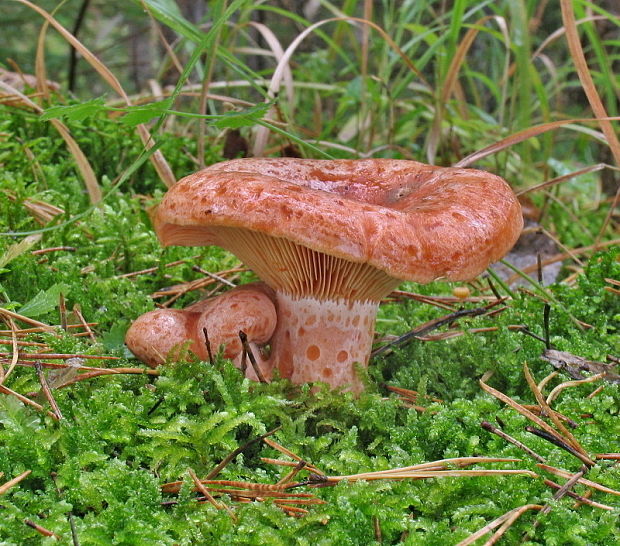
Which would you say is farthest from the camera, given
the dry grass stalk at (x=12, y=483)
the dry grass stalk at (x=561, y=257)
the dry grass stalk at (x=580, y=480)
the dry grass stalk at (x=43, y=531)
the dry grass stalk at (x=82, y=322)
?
the dry grass stalk at (x=561, y=257)

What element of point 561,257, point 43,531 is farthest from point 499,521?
point 561,257

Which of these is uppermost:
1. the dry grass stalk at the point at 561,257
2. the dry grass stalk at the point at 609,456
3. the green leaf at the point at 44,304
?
the green leaf at the point at 44,304

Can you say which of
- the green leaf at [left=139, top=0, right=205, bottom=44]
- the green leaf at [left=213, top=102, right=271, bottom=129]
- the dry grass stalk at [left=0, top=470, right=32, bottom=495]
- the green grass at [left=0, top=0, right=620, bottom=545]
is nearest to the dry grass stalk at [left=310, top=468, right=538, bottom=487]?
the green grass at [left=0, top=0, right=620, bottom=545]

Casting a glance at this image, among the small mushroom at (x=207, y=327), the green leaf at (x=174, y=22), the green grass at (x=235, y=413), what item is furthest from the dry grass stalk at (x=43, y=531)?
the green leaf at (x=174, y=22)

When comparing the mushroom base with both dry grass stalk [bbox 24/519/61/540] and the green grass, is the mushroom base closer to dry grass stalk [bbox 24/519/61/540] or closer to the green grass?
the green grass

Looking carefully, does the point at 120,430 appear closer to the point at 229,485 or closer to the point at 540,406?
the point at 229,485

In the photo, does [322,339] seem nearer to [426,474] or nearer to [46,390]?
[426,474]

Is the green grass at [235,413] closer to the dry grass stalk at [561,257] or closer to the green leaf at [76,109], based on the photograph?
the green leaf at [76,109]
